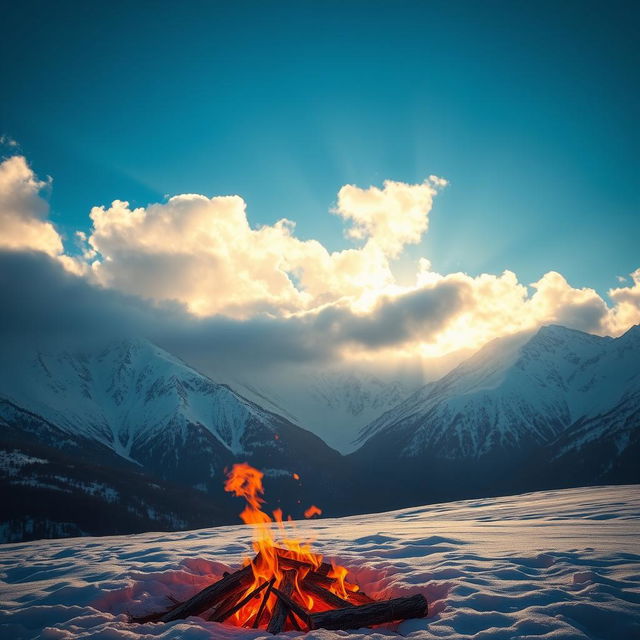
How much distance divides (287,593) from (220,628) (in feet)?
5.65

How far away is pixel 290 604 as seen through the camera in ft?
24.0

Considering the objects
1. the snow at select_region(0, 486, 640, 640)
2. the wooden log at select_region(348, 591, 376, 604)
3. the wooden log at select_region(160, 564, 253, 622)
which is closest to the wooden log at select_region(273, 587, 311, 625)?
the snow at select_region(0, 486, 640, 640)

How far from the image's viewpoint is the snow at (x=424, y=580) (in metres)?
6.27

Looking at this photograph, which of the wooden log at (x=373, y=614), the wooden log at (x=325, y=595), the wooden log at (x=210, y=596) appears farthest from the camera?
the wooden log at (x=325, y=595)

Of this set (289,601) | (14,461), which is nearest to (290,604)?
(289,601)

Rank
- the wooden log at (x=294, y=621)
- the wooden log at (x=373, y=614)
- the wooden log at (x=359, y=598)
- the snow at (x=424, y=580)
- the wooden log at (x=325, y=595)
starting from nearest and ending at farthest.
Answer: the snow at (x=424, y=580), the wooden log at (x=373, y=614), the wooden log at (x=294, y=621), the wooden log at (x=325, y=595), the wooden log at (x=359, y=598)

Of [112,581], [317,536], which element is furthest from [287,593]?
[317,536]

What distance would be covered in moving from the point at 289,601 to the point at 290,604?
2.8 inches

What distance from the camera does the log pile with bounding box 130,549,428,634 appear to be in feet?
22.5

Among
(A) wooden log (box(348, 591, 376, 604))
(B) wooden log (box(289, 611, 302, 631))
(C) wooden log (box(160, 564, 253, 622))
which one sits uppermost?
(C) wooden log (box(160, 564, 253, 622))

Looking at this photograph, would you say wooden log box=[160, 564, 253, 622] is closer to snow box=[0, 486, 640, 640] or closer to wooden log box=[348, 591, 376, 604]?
snow box=[0, 486, 640, 640]

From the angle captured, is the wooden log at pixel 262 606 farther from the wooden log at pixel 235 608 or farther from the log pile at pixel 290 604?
the wooden log at pixel 235 608

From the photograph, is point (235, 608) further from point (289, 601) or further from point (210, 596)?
point (289, 601)

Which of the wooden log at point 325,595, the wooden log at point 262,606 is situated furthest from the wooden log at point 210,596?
the wooden log at point 325,595
